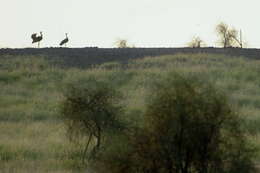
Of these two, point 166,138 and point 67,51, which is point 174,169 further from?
point 67,51

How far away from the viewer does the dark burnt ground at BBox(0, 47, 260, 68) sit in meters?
49.5

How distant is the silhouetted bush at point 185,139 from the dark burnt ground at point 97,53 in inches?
1425

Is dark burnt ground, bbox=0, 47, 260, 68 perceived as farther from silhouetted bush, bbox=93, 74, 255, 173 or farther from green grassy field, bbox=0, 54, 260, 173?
silhouetted bush, bbox=93, 74, 255, 173

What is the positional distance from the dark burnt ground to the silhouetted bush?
119 feet

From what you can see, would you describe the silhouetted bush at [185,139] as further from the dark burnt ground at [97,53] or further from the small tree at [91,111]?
the dark burnt ground at [97,53]

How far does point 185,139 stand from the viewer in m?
11.8

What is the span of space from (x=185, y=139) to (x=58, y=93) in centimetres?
2683

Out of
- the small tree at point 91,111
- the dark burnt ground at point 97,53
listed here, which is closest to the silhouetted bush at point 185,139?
the small tree at point 91,111

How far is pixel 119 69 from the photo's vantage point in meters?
45.2

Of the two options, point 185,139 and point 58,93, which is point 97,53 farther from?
point 185,139

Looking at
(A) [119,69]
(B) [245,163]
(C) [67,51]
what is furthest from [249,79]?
(B) [245,163]

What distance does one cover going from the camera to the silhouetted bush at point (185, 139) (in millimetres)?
11742

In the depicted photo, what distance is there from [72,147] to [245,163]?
9.61 meters

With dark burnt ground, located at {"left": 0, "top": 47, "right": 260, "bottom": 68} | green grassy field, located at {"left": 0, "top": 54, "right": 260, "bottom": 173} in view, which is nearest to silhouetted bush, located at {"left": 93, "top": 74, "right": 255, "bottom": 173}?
green grassy field, located at {"left": 0, "top": 54, "right": 260, "bottom": 173}
